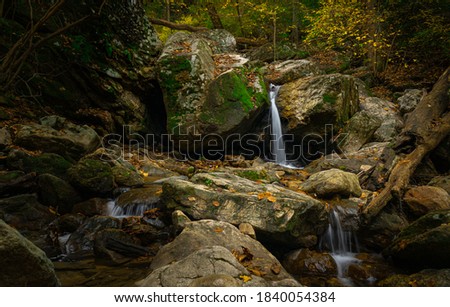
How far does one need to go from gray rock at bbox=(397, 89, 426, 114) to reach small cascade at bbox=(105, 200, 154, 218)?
1063cm

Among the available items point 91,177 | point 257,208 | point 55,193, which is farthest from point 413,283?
point 55,193

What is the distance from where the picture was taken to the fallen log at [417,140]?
591 centimetres

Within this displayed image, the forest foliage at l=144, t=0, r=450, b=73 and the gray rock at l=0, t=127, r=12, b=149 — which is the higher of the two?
the forest foliage at l=144, t=0, r=450, b=73

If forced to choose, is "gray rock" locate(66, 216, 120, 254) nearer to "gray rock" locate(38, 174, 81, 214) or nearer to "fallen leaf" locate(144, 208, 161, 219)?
"fallen leaf" locate(144, 208, 161, 219)

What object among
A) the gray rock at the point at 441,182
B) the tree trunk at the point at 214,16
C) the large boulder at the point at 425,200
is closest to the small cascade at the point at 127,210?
the large boulder at the point at 425,200

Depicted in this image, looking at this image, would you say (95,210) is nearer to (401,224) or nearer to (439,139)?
(401,224)

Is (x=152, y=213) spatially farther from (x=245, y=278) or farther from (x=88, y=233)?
(x=245, y=278)

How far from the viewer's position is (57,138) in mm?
7711

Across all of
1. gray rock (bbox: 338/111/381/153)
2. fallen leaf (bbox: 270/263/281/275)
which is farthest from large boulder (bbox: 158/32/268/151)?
fallen leaf (bbox: 270/263/281/275)

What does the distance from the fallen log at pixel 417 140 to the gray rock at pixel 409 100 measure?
309 centimetres

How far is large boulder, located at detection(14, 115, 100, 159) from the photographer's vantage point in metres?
7.38

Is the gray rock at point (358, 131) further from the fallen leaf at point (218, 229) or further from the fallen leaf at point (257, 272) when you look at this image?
the fallen leaf at point (257, 272)
